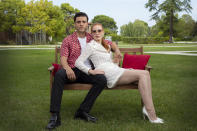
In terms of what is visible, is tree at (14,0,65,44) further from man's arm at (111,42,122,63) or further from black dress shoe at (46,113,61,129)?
black dress shoe at (46,113,61,129)

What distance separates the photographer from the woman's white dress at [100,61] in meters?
3.37

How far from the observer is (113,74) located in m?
3.37

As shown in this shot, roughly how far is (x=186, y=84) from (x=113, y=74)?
3.41 m

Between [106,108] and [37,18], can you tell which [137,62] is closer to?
[106,108]

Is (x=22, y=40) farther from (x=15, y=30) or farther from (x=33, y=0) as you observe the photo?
(x=33, y=0)

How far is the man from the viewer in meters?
3.18

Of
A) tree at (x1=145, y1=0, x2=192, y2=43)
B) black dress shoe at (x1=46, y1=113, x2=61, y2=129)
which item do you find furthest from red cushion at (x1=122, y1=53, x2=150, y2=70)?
tree at (x1=145, y1=0, x2=192, y2=43)

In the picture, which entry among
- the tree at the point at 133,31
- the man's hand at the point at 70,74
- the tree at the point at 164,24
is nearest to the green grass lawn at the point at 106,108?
the man's hand at the point at 70,74

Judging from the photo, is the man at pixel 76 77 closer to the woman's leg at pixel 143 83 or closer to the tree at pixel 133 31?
the woman's leg at pixel 143 83

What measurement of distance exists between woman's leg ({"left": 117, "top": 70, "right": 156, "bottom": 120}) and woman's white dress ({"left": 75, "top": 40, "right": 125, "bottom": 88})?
9cm

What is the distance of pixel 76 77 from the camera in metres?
3.51

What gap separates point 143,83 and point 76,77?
2.94ft

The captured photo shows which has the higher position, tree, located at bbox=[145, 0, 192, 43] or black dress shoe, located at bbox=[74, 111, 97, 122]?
tree, located at bbox=[145, 0, 192, 43]

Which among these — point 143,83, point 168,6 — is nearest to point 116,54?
point 143,83
